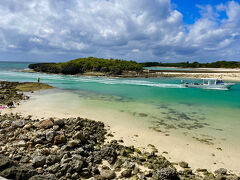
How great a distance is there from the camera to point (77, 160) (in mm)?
5352

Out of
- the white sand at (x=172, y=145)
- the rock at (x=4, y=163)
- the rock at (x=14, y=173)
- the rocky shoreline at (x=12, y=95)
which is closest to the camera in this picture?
the rock at (x=14, y=173)

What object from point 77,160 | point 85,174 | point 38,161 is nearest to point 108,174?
point 85,174

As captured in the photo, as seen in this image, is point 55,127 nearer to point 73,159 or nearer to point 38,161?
point 38,161

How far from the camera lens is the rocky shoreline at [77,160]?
4896 millimetres

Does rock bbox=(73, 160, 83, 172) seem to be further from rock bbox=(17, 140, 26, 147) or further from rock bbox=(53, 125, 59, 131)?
rock bbox=(53, 125, 59, 131)

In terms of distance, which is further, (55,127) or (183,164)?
(55,127)

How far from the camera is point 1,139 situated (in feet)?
23.1

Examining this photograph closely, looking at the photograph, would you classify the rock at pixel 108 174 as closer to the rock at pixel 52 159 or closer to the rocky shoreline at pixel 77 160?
the rocky shoreline at pixel 77 160

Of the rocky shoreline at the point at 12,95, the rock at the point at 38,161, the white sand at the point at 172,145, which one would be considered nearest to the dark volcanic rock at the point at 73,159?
the rock at the point at 38,161

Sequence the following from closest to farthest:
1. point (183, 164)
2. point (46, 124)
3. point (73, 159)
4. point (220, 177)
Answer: point (220, 177), point (73, 159), point (183, 164), point (46, 124)

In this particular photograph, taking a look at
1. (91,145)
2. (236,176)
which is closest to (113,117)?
(91,145)

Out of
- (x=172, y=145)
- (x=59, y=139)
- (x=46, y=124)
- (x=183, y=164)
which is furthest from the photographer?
(x=46, y=124)

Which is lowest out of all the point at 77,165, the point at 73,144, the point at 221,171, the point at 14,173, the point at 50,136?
the point at 221,171

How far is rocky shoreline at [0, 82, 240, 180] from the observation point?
193 inches
